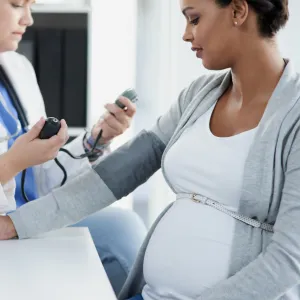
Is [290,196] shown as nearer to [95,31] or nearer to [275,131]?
[275,131]

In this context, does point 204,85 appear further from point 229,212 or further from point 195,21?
point 229,212

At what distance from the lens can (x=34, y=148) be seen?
1.34 metres

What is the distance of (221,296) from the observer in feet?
3.57

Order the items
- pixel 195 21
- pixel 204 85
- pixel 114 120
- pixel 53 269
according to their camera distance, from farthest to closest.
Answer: pixel 114 120 → pixel 204 85 → pixel 195 21 → pixel 53 269

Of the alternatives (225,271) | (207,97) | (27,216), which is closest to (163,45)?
(207,97)

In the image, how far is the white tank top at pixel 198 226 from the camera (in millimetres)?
1164

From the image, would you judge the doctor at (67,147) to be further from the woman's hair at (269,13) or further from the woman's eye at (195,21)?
the woman's hair at (269,13)

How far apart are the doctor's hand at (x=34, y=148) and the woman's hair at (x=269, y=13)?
0.44 m

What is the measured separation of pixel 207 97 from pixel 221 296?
0.46 metres

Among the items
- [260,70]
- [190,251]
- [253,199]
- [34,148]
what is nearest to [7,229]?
[34,148]

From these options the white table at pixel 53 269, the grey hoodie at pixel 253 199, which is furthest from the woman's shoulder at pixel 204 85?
the white table at pixel 53 269

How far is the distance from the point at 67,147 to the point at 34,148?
1.57ft

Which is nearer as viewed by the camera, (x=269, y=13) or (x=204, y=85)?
(x=269, y=13)

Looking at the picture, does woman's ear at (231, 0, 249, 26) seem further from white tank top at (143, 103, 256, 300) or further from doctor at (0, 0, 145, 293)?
doctor at (0, 0, 145, 293)
